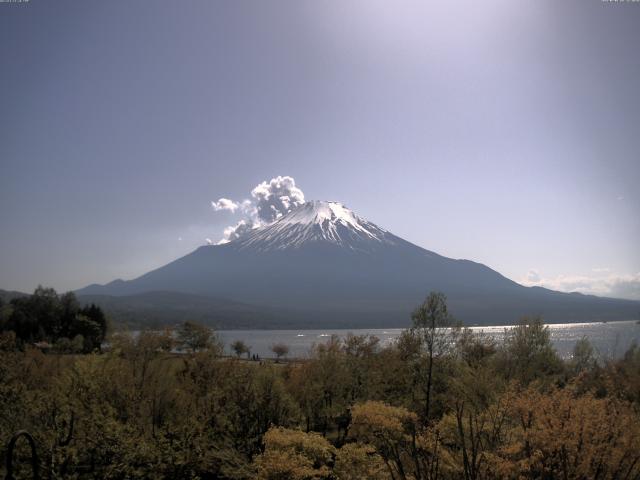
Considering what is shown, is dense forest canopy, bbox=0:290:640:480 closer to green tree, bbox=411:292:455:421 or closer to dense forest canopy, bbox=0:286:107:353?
green tree, bbox=411:292:455:421

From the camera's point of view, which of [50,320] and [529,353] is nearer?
[529,353]

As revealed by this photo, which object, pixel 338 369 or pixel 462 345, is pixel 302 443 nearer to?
pixel 338 369

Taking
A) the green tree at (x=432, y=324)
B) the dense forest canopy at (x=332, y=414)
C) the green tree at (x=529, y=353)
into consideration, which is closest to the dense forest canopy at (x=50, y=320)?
the dense forest canopy at (x=332, y=414)

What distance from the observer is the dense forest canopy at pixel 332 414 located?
13.9m

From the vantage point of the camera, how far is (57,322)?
8381 cm

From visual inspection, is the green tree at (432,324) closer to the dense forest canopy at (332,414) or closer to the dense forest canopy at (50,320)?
the dense forest canopy at (332,414)

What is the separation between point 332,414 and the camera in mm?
30828

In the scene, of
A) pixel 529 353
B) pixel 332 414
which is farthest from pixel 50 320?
pixel 529 353

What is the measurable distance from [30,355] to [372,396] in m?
26.8

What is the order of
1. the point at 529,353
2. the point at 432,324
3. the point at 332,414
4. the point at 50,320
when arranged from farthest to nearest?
the point at 50,320 → the point at 529,353 → the point at 432,324 → the point at 332,414

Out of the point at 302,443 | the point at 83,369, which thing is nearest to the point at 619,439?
the point at 302,443

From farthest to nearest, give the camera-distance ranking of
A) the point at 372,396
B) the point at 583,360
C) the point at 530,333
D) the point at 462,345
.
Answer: the point at 583,360 → the point at 530,333 → the point at 462,345 → the point at 372,396

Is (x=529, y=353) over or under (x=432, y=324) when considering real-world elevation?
under

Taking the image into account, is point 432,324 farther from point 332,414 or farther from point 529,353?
point 529,353
